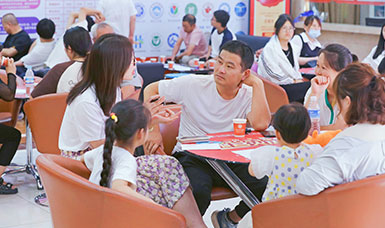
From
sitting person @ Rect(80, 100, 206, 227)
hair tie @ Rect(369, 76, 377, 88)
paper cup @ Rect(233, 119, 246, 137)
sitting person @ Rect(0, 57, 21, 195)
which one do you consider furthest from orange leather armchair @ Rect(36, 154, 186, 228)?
sitting person @ Rect(0, 57, 21, 195)

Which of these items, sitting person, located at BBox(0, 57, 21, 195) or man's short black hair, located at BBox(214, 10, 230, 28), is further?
man's short black hair, located at BBox(214, 10, 230, 28)

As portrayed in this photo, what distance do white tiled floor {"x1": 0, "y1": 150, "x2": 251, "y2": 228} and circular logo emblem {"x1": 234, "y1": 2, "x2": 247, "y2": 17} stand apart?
705 centimetres

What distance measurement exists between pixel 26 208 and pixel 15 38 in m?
4.55

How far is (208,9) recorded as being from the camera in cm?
1129

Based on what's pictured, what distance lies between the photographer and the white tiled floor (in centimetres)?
438

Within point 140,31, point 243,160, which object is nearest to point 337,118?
point 243,160

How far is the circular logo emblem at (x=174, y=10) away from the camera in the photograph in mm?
10914

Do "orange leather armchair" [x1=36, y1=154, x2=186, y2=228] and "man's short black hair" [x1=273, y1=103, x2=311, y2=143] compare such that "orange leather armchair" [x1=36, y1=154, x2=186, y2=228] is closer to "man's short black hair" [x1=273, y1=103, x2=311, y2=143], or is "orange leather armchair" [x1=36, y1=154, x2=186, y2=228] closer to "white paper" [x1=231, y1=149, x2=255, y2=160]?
"man's short black hair" [x1=273, y1=103, x2=311, y2=143]

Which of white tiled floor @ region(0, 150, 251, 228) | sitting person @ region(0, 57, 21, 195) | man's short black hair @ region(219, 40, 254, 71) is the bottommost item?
white tiled floor @ region(0, 150, 251, 228)

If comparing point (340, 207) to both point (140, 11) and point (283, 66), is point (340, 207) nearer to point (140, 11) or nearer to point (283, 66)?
point (283, 66)

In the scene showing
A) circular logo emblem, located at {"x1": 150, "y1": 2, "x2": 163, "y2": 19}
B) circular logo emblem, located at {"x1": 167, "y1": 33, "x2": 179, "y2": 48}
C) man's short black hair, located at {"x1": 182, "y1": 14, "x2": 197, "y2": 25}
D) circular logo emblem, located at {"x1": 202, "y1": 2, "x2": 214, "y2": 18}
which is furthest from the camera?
circular logo emblem, located at {"x1": 202, "y1": 2, "x2": 214, "y2": 18}

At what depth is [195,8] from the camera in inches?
439

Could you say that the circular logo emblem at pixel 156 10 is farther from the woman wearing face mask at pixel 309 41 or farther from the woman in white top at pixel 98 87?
the woman in white top at pixel 98 87

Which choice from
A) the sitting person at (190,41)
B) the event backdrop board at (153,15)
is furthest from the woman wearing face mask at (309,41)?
the event backdrop board at (153,15)
